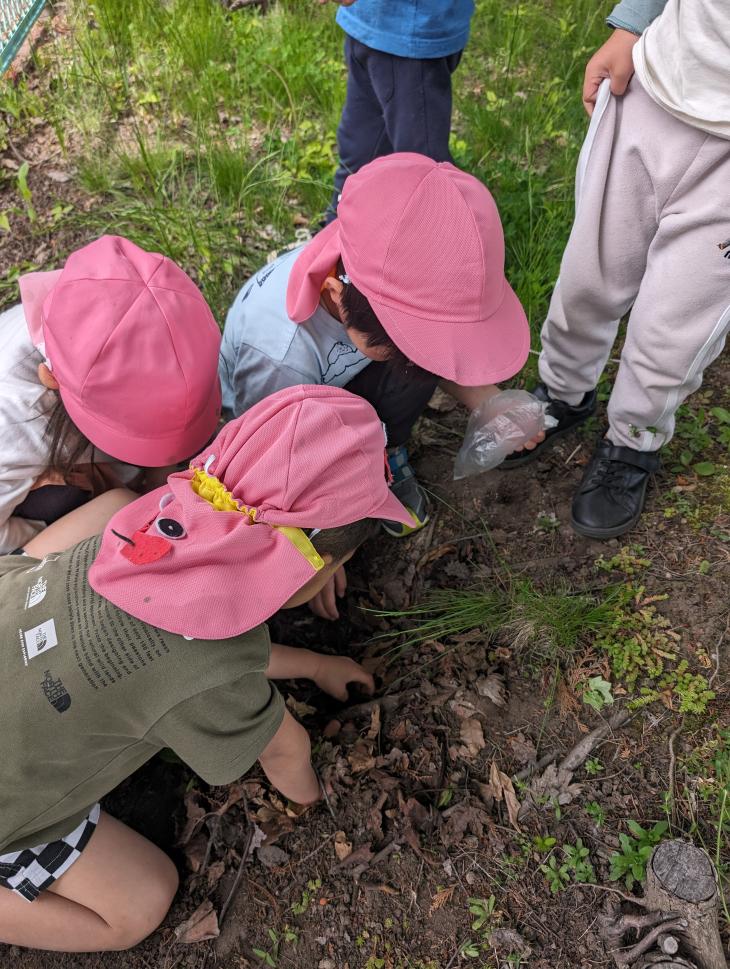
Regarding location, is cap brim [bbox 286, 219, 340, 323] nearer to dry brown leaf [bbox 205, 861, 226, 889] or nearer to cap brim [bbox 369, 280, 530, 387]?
cap brim [bbox 369, 280, 530, 387]

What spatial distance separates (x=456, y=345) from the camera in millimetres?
1761

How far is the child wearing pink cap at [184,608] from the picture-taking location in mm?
1464

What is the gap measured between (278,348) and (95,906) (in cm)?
157

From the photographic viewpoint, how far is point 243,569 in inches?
58.2

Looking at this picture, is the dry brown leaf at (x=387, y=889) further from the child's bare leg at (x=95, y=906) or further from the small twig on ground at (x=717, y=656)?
the small twig on ground at (x=717, y=656)

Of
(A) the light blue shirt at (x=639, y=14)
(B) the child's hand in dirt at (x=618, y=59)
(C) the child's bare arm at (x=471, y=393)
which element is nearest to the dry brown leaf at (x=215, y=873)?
(C) the child's bare arm at (x=471, y=393)

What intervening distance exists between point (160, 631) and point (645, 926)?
1.23 meters

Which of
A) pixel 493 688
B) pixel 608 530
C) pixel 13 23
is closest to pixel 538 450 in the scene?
pixel 608 530

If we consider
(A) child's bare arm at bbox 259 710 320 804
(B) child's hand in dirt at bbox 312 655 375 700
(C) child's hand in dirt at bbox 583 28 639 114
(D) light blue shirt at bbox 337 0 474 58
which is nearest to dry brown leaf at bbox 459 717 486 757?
(B) child's hand in dirt at bbox 312 655 375 700

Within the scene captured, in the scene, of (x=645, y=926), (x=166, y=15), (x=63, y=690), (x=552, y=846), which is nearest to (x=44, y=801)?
(x=63, y=690)

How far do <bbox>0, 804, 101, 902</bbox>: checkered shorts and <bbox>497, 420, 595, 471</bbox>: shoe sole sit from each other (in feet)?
5.64

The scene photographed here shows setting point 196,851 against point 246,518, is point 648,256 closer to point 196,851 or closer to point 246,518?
point 246,518

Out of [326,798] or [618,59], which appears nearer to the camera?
[618,59]

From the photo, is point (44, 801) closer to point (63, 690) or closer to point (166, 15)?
point (63, 690)
